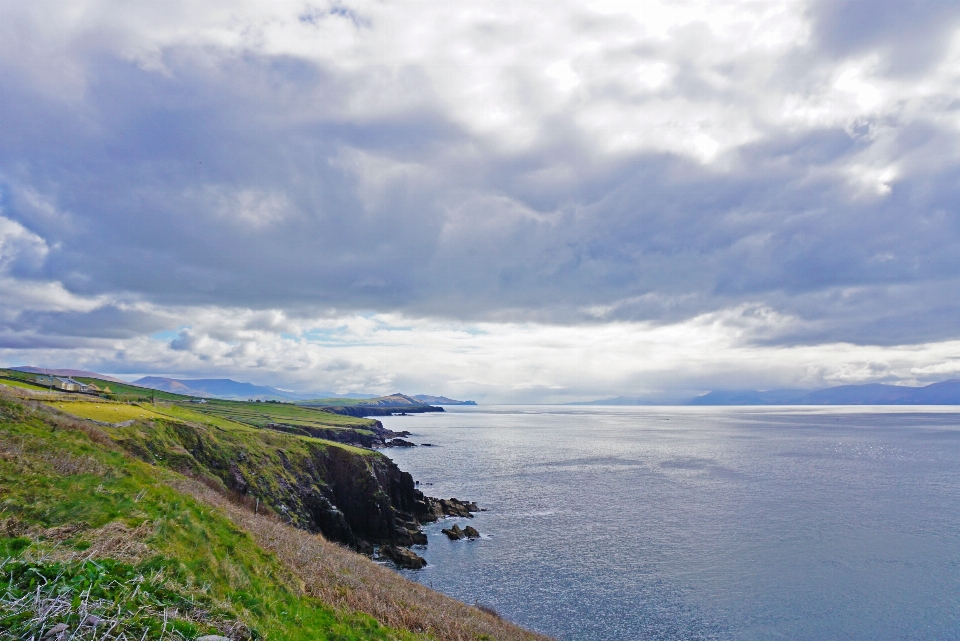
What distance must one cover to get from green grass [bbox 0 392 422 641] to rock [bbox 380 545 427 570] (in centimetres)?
3294

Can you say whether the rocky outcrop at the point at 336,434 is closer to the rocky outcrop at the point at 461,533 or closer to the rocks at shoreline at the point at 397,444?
the rocks at shoreline at the point at 397,444

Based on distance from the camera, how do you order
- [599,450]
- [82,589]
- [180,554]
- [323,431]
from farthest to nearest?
1. [599,450]
2. [323,431]
3. [180,554]
4. [82,589]

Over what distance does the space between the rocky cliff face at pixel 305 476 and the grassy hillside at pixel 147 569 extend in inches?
591

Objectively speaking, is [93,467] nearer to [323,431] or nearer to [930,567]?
[930,567]

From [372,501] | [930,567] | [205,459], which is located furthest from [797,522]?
[205,459]

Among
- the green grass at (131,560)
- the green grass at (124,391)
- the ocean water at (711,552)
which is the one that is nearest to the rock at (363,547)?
the ocean water at (711,552)

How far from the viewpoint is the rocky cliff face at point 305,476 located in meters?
48.9

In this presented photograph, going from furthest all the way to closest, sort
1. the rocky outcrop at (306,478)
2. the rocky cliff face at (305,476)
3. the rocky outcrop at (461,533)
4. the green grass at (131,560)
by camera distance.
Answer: the rocky outcrop at (461,533) → the rocky cliff face at (305,476) → the rocky outcrop at (306,478) → the green grass at (131,560)

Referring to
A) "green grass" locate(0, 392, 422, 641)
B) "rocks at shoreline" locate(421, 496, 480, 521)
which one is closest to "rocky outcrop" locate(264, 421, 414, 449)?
"rocks at shoreline" locate(421, 496, 480, 521)

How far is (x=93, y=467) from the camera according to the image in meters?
23.8

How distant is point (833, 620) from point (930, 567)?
20.7 metres

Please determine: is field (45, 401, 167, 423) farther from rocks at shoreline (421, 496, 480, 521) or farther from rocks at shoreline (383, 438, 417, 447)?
rocks at shoreline (383, 438, 417, 447)

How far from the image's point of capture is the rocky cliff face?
48.9 metres

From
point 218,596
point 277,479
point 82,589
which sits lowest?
point 277,479
